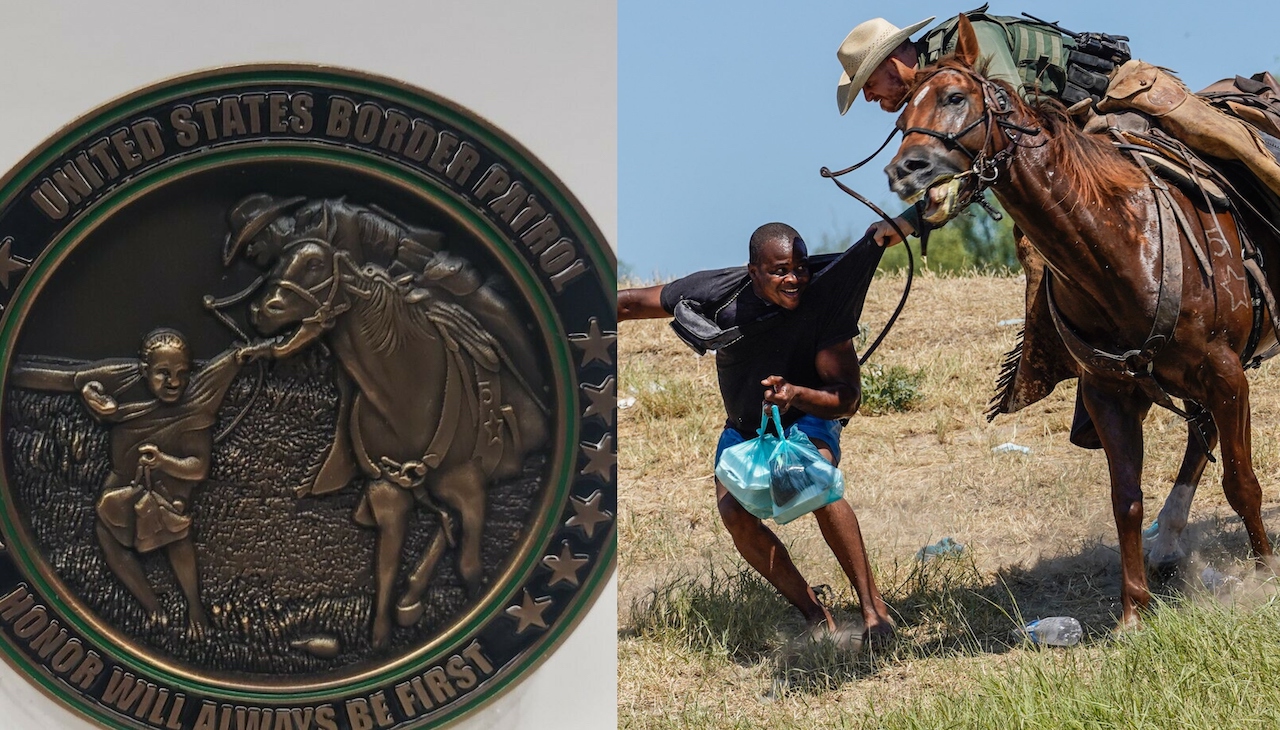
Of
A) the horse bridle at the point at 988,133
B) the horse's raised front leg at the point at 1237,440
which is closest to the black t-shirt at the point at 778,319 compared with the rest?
the horse bridle at the point at 988,133

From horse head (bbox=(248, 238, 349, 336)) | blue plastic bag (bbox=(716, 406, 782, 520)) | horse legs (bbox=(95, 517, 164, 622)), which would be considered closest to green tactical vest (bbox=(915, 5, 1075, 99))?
blue plastic bag (bbox=(716, 406, 782, 520))

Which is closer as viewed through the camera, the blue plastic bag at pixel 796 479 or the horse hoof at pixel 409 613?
the horse hoof at pixel 409 613

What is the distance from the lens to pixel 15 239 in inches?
122

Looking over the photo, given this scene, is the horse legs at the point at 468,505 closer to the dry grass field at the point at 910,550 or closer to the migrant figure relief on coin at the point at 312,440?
the migrant figure relief on coin at the point at 312,440

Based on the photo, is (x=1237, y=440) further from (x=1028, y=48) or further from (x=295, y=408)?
(x=295, y=408)

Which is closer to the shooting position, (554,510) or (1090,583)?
(554,510)

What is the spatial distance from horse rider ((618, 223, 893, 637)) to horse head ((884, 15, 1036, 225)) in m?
0.29

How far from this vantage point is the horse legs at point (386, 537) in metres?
3.28

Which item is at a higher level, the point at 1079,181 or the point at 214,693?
the point at 1079,181

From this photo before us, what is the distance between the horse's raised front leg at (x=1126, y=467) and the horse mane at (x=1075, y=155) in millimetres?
819

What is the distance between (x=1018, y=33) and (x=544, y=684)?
3699 mm

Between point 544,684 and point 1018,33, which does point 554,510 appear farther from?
point 1018,33

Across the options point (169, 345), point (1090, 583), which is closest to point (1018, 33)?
point (1090, 583)

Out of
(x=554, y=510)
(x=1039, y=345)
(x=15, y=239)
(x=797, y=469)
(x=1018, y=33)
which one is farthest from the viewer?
(x=1039, y=345)
